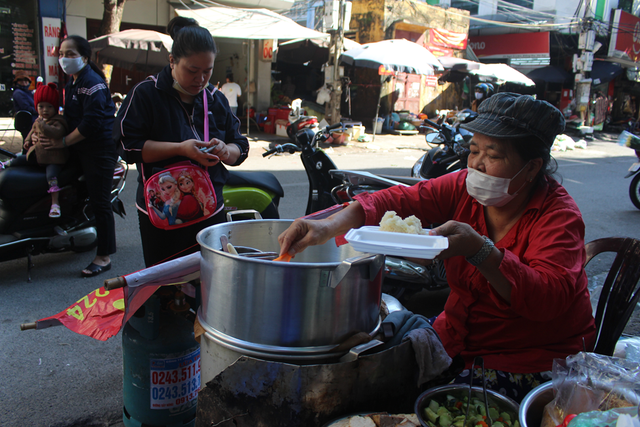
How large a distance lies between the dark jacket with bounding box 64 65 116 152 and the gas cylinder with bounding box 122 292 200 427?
2.19 m

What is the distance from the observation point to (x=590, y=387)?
1.21 meters

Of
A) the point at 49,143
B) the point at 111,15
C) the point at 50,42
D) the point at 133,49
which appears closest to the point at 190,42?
the point at 49,143

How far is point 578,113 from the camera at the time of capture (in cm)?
1988

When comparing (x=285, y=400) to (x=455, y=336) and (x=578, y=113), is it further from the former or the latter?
(x=578, y=113)

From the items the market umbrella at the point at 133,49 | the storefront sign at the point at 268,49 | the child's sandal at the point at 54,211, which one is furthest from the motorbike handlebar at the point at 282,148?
the storefront sign at the point at 268,49

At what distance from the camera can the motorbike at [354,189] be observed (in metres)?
3.28

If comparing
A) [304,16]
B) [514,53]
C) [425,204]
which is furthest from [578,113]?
[425,204]

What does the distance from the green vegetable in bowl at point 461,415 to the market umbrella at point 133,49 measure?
25.8 feet

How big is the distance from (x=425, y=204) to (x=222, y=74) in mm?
15366

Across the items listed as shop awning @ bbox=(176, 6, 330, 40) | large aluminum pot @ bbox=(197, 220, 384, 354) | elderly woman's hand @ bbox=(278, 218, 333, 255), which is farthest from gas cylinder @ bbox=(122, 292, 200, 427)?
shop awning @ bbox=(176, 6, 330, 40)

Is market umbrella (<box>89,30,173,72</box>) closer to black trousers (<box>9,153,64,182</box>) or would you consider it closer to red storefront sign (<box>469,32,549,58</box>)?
black trousers (<box>9,153,64,182</box>)

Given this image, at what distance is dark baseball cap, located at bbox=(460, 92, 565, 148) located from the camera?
5.16 feet

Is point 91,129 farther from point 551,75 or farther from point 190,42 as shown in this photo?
point 551,75

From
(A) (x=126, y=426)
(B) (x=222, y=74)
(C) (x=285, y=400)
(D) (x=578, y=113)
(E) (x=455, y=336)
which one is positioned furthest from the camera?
(D) (x=578, y=113)
